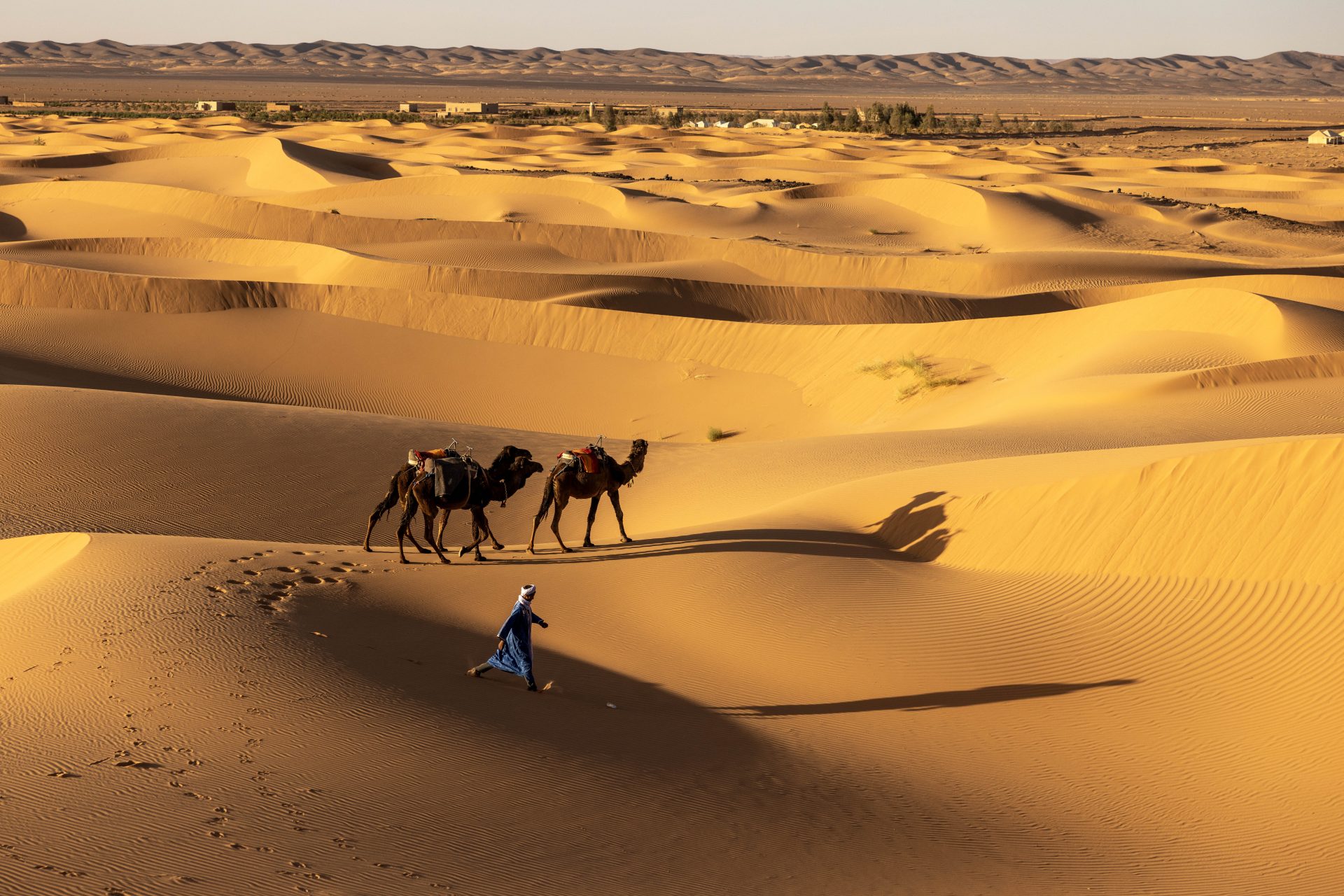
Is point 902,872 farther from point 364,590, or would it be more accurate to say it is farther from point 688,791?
point 364,590

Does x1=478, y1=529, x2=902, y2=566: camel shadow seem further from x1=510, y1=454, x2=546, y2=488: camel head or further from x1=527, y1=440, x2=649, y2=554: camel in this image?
x1=510, y1=454, x2=546, y2=488: camel head

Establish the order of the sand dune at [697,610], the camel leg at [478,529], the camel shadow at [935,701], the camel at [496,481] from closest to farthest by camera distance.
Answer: the sand dune at [697,610], the camel shadow at [935,701], the camel at [496,481], the camel leg at [478,529]

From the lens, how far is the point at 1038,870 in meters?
6.71

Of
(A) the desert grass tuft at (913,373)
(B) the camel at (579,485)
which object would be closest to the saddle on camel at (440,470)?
(B) the camel at (579,485)

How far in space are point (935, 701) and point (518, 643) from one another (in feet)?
9.45

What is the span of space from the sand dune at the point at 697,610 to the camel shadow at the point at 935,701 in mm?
37

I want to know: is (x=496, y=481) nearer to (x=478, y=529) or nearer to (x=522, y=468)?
(x=522, y=468)

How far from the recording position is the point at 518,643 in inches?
312

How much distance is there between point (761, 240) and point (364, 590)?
1221 inches

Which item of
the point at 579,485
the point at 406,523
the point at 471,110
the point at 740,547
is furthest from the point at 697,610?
the point at 471,110

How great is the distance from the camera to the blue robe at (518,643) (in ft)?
25.9

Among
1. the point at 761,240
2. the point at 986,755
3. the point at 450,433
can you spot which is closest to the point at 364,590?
the point at 986,755

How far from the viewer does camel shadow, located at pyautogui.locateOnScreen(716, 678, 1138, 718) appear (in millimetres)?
8461

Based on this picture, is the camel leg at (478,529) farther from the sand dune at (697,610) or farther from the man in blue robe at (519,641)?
the man in blue robe at (519,641)
